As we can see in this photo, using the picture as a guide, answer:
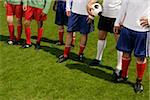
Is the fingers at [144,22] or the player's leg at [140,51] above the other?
the fingers at [144,22]

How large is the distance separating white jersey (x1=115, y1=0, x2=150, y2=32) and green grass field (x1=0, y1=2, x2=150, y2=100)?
1161 millimetres

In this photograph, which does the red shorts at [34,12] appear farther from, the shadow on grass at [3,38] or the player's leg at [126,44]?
the player's leg at [126,44]

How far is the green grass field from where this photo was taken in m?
6.39

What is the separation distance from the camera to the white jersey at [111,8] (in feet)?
23.7

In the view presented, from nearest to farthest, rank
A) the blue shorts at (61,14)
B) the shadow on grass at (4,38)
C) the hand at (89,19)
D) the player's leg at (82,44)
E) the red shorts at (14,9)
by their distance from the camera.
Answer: the hand at (89,19), the player's leg at (82,44), the red shorts at (14,9), the blue shorts at (61,14), the shadow on grass at (4,38)

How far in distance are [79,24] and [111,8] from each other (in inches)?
36.8

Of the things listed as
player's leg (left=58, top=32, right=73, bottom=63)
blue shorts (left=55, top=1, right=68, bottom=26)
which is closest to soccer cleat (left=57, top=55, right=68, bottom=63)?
player's leg (left=58, top=32, right=73, bottom=63)

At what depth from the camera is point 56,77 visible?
7152 mm

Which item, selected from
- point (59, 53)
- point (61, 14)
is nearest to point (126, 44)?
point (59, 53)

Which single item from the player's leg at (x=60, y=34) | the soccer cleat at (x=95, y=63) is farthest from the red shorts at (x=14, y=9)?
the soccer cleat at (x=95, y=63)

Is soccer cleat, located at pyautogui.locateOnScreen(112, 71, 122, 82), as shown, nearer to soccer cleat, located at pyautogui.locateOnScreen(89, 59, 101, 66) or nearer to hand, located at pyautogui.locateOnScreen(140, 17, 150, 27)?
soccer cleat, located at pyautogui.locateOnScreen(89, 59, 101, 66)

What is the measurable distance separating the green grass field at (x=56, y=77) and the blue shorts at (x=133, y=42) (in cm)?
73

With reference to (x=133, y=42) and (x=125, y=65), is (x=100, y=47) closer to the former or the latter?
(x=125, y=65)

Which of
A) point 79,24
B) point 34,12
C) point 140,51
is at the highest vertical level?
point 34,12
